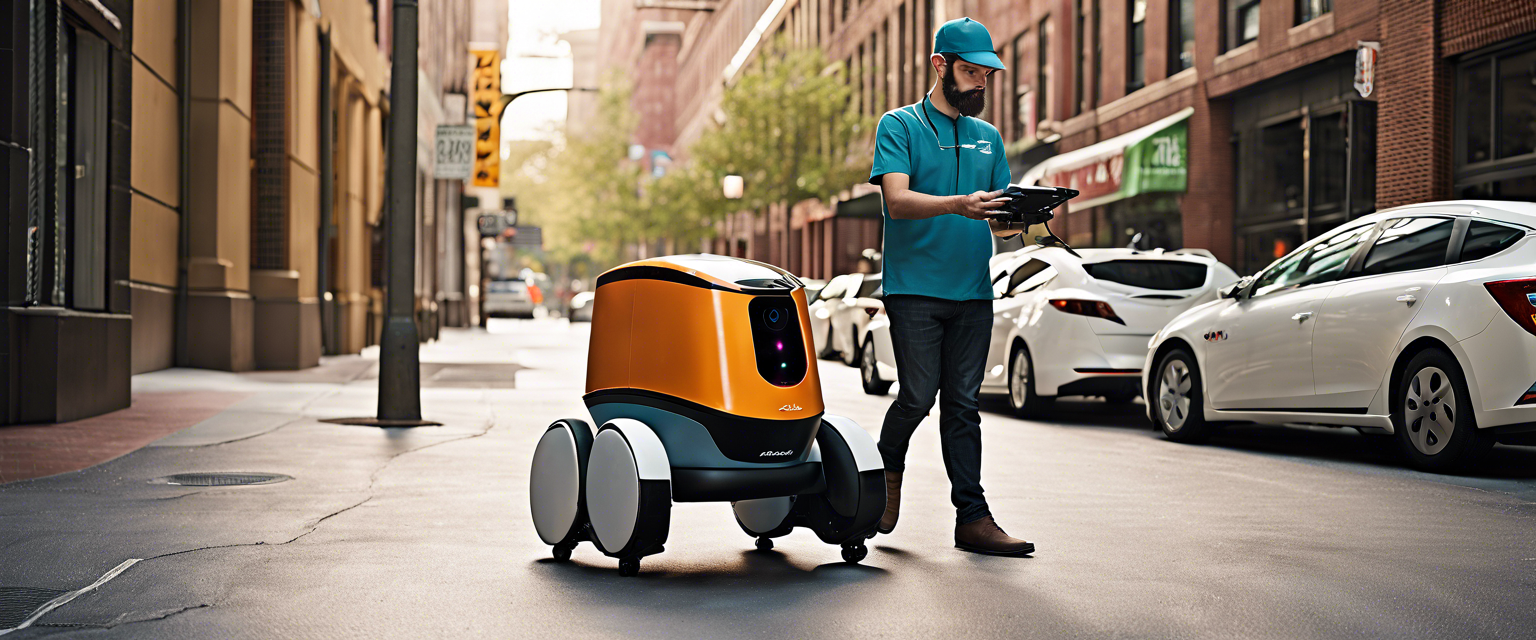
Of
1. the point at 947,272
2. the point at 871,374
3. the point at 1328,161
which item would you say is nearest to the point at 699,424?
the point at 947,272

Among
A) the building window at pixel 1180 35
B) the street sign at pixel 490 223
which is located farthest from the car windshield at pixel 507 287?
the building window at pixel 1180 35

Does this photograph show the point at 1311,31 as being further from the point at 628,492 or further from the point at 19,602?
the point at 19,602

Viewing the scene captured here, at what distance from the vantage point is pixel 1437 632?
4.49 metres

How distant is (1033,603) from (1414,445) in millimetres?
4773

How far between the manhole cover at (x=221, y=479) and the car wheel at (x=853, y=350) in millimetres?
15128

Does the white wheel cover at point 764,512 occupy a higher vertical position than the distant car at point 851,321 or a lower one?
lower

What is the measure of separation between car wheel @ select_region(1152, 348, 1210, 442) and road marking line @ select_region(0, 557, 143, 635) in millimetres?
7332

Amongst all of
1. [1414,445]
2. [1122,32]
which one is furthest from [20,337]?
[1122,32]

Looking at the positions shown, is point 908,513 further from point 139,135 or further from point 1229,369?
point 139,135

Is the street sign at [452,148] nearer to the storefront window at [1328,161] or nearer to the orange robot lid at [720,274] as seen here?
the storefront window at [1328,161]

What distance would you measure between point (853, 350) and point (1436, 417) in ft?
49.8

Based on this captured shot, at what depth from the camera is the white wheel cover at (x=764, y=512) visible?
19.0 ft

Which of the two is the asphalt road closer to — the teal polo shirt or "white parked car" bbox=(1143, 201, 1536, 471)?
"white parked car" bbox=(1143, 201, 1536, 471)

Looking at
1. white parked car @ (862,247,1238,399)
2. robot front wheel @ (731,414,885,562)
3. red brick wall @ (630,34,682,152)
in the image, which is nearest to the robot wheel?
robot front wheel @ (731,414,885,562)
